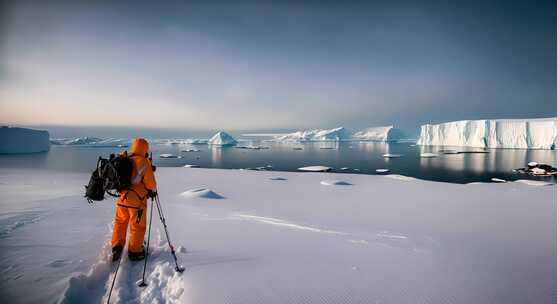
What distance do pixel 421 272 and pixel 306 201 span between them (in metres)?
4.98

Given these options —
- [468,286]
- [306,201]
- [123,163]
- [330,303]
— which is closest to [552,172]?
[306,201]

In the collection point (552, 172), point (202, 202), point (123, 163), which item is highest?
point (123, 163)

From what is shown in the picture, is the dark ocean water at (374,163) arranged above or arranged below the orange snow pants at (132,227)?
below

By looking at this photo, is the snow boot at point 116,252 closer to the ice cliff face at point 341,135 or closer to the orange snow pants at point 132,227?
the orange snow pants at point 132,227

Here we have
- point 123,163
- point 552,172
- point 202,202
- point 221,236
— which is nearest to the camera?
point 123,163

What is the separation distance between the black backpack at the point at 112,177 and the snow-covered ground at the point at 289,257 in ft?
3.03

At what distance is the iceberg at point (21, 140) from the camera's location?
53.5 metres

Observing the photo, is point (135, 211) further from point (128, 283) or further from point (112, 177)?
point (128, 283)

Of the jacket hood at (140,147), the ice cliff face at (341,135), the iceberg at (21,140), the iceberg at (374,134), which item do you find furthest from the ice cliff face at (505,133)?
the iceberg at (21,140)

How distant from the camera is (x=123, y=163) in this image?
3.12 meters

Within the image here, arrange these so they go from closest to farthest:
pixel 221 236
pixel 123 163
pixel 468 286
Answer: pixel 468 286 < pixel 123 163 < pixel 221 236

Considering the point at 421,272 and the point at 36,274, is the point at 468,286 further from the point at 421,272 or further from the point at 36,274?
the point at 36,274

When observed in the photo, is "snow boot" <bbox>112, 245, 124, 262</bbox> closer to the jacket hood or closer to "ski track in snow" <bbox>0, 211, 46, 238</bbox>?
the jacket hood

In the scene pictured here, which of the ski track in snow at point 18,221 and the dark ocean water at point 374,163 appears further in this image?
the dark ocean water at point 374,163
